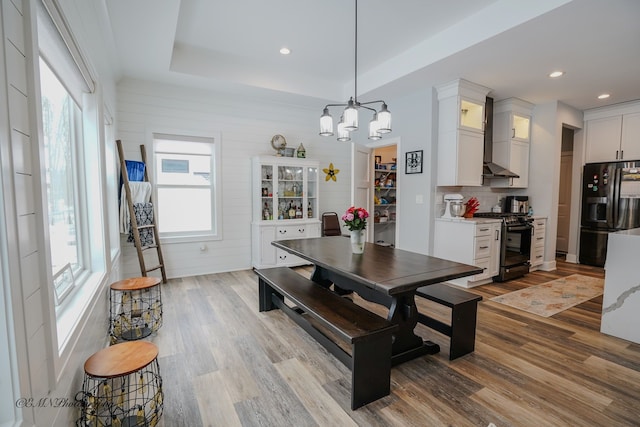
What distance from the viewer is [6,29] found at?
998mm

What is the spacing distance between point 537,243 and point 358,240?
3.90 meters

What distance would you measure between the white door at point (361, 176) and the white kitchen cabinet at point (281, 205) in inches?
26.1

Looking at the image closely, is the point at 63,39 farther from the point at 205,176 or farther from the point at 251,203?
the point at 251,203

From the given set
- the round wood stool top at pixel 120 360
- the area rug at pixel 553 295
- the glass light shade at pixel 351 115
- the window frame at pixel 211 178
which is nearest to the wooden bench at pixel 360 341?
the round wood stool top at pixel 120 360

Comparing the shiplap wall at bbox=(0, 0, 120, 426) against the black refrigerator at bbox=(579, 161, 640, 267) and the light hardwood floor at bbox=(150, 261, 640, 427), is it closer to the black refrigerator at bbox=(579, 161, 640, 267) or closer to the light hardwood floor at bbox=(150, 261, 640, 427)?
the light hardwood floor at bbox=(150, 261, 640, 427)

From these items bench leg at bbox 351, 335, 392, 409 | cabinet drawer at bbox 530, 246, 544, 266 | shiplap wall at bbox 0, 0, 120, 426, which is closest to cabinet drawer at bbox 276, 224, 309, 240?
bench leg at bbox 351, 335, 392, 409

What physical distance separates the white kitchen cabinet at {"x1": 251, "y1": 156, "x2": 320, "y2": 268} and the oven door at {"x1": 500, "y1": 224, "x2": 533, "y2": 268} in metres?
2.80

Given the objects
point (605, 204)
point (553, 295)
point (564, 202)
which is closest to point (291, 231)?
point (553, 295)

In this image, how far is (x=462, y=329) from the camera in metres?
2.41

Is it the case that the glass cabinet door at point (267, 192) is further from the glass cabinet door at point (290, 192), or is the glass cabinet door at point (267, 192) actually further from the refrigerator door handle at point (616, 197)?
the refrigerator door handle at point (616, 197)

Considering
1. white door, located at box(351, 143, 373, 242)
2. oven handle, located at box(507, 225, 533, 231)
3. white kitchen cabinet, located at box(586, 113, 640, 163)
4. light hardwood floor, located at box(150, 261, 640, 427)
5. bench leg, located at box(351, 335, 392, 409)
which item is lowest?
light hardwood floor, located at box(150, 261, 640, 427)

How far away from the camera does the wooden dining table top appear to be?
6.28 ft

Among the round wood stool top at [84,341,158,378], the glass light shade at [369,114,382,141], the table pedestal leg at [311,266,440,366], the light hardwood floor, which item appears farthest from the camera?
the glass light shade at [369,114,382,141]

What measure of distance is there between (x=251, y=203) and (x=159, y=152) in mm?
1496
